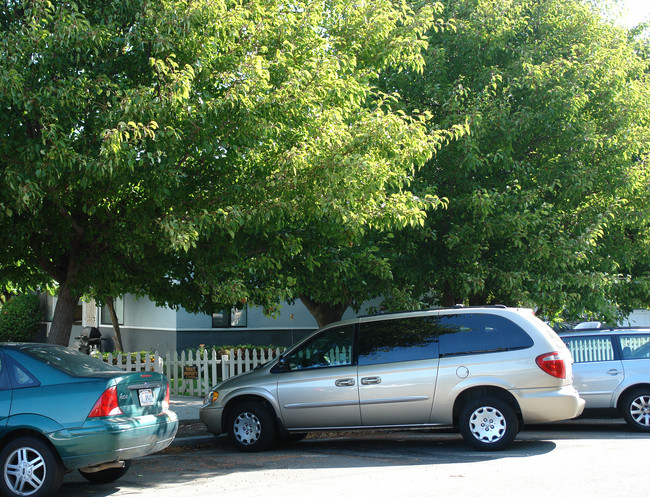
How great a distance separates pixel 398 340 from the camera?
921 centimetres

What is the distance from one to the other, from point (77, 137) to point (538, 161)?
866 centimetres

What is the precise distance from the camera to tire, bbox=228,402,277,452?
9312mm

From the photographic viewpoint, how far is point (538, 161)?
13336 millimetres

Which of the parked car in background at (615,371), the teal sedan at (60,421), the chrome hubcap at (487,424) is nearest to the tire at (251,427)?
the teal sedan at (60,421)

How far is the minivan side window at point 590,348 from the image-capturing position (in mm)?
10555

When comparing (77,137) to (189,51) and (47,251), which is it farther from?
(47,251)

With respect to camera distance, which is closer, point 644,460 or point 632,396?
point 644,460

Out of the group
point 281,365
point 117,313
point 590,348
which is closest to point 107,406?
point 281,365

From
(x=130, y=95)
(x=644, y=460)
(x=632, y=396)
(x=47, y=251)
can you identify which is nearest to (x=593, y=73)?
(x=632, y=396)

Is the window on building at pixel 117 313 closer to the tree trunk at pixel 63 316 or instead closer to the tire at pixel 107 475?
the tree trunk at pixel 63 316

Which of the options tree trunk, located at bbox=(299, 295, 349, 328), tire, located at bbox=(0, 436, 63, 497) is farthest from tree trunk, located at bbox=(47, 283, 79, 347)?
tree trunk, located at bbox=(299, 295, 349, 328)

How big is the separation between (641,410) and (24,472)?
8251 mm

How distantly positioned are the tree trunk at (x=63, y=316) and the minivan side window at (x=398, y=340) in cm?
445

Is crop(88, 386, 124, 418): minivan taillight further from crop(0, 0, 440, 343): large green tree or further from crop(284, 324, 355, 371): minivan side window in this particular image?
crop(284, 324, 355, 371): minivan side window
